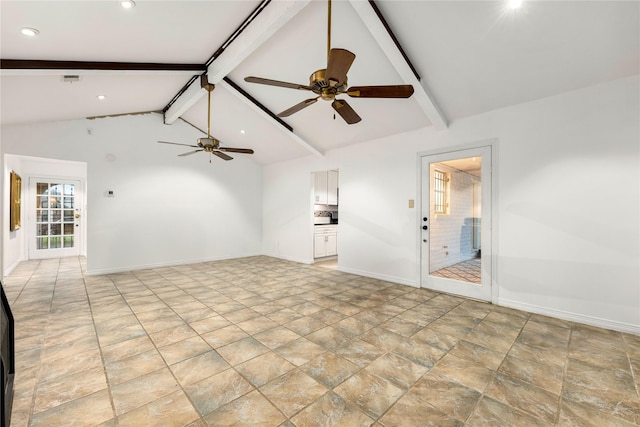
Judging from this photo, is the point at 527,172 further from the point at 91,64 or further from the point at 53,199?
the point at 53,199

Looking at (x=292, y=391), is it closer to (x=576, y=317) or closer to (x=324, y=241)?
(x=576, y=317)

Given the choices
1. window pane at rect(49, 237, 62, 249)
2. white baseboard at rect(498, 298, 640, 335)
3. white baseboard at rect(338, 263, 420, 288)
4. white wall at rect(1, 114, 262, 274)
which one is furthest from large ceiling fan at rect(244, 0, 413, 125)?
window pane at rect(49, 237, 62, 249)

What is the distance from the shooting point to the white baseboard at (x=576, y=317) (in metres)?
2.84

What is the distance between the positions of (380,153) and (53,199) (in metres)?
8.02

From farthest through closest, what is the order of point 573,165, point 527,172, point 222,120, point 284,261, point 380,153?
point 284,261 < point 222,120 < point 380,153 < point 527,172 < point 573,165

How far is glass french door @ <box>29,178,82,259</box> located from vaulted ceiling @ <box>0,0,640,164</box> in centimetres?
304

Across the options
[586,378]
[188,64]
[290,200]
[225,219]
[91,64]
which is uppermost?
[188,64]

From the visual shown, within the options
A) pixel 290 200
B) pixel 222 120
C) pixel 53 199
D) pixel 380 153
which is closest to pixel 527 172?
pixel 380 153

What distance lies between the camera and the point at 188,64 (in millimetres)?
4039

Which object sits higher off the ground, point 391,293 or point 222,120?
point 222,120

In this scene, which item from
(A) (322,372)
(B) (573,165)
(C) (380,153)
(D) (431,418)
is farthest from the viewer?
(C) (380,153)

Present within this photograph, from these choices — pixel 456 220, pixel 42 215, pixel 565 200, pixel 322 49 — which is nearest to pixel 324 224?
pixel 456 220

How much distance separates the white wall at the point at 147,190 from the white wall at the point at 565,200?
4.57 metres

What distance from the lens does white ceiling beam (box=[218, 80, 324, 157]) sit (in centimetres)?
451
